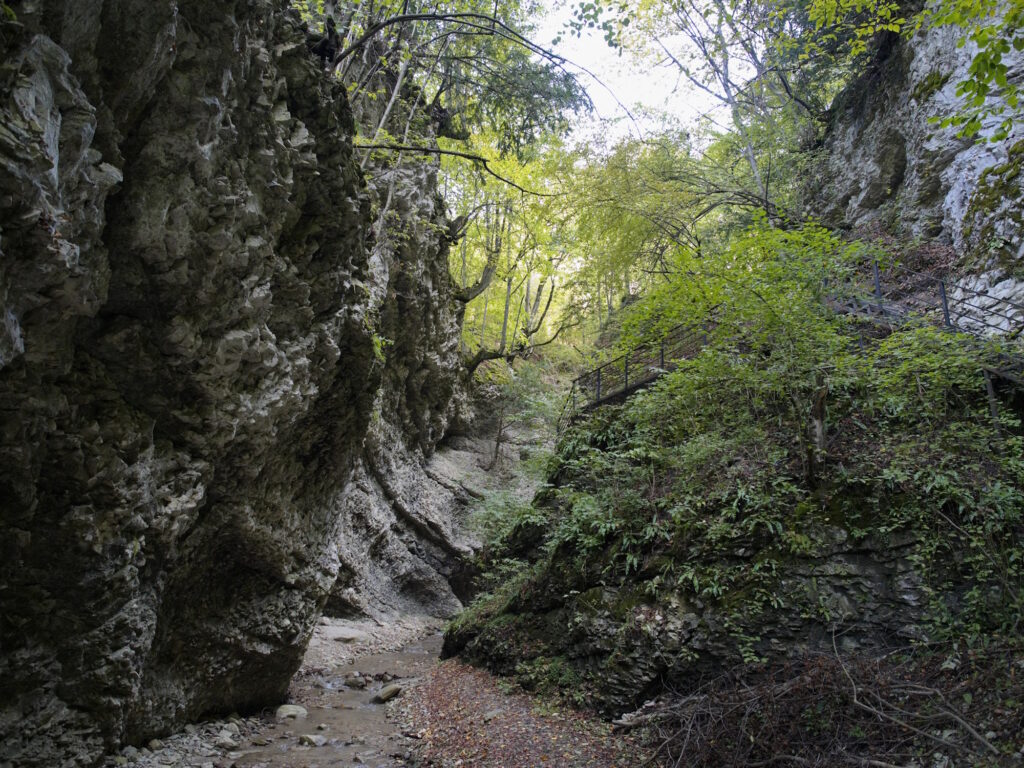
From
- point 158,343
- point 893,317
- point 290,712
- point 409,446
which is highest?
point 893,317

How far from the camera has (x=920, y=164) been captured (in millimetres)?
12297

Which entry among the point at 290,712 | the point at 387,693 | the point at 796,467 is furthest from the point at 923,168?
the point at 290,712

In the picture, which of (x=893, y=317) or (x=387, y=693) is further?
(x=893, y=317)

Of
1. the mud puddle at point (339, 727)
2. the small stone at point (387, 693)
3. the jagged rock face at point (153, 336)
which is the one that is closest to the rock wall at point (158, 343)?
the jagged rock face at point (153, 336)

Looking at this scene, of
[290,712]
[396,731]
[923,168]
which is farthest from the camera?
[923,168]

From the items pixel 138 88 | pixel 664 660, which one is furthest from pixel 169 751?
pixel 138 88

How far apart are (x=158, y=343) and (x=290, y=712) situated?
5640mm

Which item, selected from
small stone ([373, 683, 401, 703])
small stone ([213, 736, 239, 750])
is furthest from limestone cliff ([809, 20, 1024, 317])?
small stone ([213, 736, 239, 750])

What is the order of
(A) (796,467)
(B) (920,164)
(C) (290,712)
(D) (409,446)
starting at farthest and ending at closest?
1. (D) (409,446)
2. (B) (920,164)
3. (C) (290,712)
4. (A) (796,467)

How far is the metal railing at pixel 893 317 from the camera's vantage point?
300 inches

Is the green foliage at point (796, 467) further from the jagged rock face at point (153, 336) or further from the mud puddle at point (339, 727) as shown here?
the jagged rock face at point (153, 336)

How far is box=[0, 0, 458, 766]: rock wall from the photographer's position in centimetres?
307

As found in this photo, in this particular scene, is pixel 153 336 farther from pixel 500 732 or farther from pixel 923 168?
pixel 923 168

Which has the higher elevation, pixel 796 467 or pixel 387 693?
pixel 796 467
